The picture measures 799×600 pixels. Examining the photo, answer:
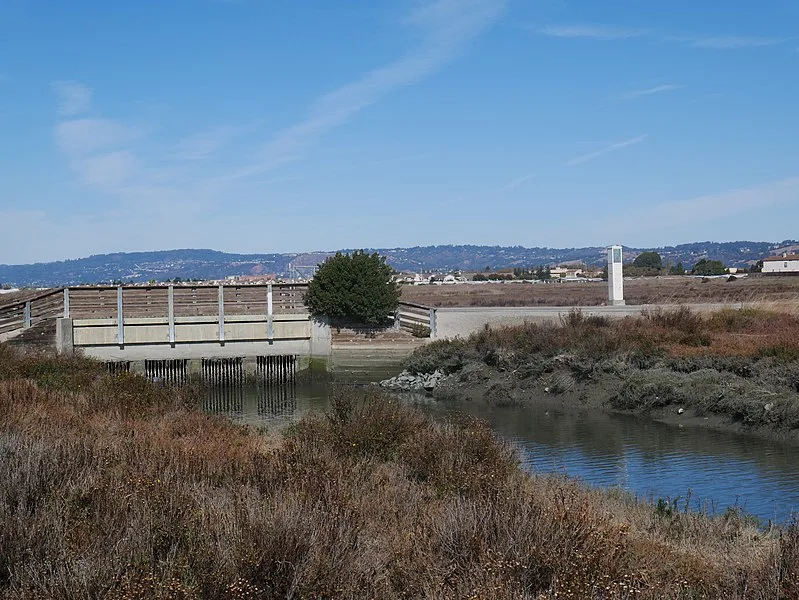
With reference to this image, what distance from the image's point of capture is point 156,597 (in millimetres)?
5945

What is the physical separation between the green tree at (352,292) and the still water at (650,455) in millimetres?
8098

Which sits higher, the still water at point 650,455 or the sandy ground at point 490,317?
the sandy ground at point 490,317

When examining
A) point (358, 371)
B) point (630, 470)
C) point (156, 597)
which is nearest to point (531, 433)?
point (630, 470)

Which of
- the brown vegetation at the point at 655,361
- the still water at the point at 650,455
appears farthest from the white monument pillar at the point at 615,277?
the still water at the point at 650,455

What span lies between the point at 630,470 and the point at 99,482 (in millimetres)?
10167

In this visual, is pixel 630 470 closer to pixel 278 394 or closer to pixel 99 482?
pixel 99 482

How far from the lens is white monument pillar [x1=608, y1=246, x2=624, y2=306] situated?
4103cm

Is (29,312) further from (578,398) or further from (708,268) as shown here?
(708,268)

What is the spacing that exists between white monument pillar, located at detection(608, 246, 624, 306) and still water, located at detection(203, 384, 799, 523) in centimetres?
1610

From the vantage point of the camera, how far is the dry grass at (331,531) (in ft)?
21.2

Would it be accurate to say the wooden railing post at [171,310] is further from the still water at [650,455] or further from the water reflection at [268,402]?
the still water at [650,455]

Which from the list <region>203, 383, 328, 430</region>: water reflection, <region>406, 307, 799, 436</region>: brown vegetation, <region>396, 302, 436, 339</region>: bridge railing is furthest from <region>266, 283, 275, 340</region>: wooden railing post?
<region>406, 307, 799, 436</region>: brown vegetation

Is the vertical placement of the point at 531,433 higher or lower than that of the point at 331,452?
lower

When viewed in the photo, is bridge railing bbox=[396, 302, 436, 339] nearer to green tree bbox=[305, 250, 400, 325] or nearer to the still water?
green tree bbox=[305, 250, 400, 325]
